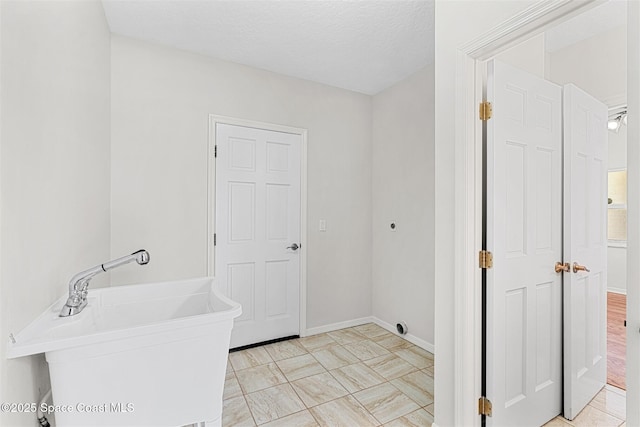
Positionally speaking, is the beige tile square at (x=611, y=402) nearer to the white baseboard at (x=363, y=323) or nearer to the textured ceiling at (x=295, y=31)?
the white baseboard at (x=363, y=323)

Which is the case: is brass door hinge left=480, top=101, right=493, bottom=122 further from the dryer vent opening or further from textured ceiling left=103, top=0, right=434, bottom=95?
the dryer vent opening

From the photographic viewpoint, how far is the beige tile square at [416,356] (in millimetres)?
2566

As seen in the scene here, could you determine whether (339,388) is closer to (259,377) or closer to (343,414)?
(343,414)

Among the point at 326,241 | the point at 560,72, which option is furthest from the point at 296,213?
the point at 560,72

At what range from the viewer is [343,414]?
1919mm

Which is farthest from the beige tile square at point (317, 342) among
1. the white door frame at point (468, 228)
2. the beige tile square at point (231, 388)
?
the white door frame at point (468, 228)

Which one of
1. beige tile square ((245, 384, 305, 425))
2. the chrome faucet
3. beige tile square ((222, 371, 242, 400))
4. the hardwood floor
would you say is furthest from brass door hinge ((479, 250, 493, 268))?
beige tile square ((222, 371, 242, 400))

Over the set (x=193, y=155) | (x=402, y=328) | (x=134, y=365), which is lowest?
(x=402, y=328)

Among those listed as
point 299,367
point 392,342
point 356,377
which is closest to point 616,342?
point 392,342

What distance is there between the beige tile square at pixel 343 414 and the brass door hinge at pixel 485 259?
113 centimetres

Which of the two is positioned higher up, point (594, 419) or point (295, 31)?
point (295, 31)

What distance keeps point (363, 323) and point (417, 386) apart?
128cm

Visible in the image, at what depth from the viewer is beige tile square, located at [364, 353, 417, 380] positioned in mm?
2416

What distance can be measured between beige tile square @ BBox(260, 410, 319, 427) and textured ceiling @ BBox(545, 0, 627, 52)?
3.20m
